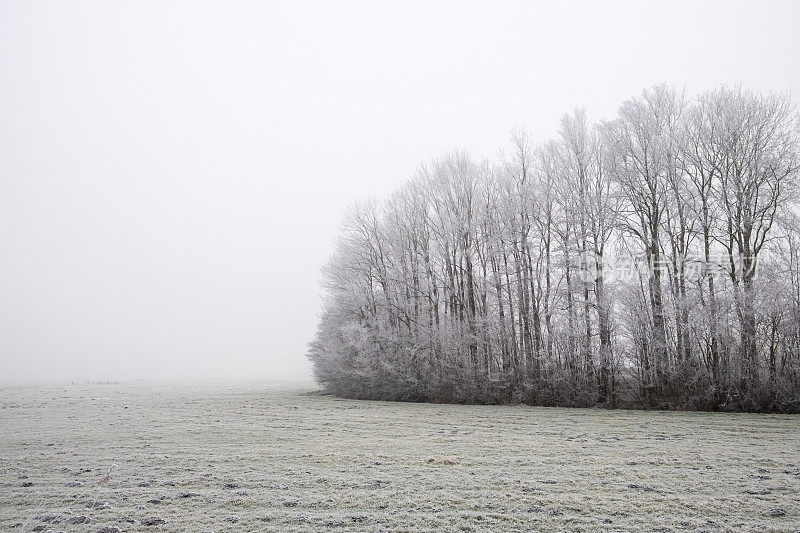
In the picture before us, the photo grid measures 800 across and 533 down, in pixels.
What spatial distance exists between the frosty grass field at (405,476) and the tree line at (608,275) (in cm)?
530

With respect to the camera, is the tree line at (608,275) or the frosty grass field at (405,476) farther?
the tree line at (608,275)

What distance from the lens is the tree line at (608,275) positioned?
23766 millimetres

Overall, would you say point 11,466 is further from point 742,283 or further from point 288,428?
point 742,283

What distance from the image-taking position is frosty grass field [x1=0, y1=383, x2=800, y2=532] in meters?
7.57

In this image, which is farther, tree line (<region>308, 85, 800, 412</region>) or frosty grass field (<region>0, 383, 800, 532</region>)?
tree line (<region>308, 85, 800, 412</region>)

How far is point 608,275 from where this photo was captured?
94.8ft

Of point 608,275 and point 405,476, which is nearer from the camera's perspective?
point 405,476

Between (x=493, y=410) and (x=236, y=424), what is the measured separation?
13864 mm

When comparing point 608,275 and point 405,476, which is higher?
point 608,275

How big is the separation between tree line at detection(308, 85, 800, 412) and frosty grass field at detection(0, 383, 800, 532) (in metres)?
5.30

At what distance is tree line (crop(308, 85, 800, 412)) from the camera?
2377 centimetres

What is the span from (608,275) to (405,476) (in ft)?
74.2

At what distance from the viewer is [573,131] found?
1239 inches

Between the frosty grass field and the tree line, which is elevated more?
the tree line
